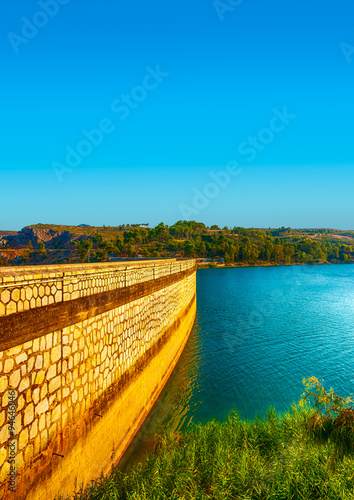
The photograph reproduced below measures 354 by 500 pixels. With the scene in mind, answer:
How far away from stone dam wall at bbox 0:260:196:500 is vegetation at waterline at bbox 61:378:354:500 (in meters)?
1.03

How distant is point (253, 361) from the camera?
1880 centimetres

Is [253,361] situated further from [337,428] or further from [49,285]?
[49,285]

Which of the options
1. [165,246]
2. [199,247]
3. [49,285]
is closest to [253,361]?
[49,285]

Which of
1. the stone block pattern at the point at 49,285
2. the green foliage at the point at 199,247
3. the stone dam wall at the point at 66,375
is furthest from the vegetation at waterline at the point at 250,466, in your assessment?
the green foliage at the point at 199,247

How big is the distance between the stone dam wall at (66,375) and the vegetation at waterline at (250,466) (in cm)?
103

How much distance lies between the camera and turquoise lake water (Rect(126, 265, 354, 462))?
43.3ft

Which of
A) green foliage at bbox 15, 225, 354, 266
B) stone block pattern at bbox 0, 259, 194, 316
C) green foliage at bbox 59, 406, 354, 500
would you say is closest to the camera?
stone block pattern at bbox 0, 259, 194, 316

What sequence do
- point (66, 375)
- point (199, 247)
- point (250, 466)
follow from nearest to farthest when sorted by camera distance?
point (66, 375), point (250, 466), point (199, 247)

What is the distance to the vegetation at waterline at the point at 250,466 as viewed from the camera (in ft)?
21.2

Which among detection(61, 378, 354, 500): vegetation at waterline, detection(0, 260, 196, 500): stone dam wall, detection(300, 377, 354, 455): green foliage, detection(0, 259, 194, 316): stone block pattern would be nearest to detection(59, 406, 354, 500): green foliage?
detection(61, 378, 354, 500): vegetation at waterline

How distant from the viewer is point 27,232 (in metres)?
114

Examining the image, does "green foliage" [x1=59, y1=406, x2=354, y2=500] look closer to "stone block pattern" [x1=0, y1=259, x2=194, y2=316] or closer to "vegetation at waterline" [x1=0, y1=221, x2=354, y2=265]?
"stone block pattern" [x1=0, y1=259, x2=194, y2=316]

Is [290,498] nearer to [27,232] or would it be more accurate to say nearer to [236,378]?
[236,378]

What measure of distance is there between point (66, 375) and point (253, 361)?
47.4 ft
